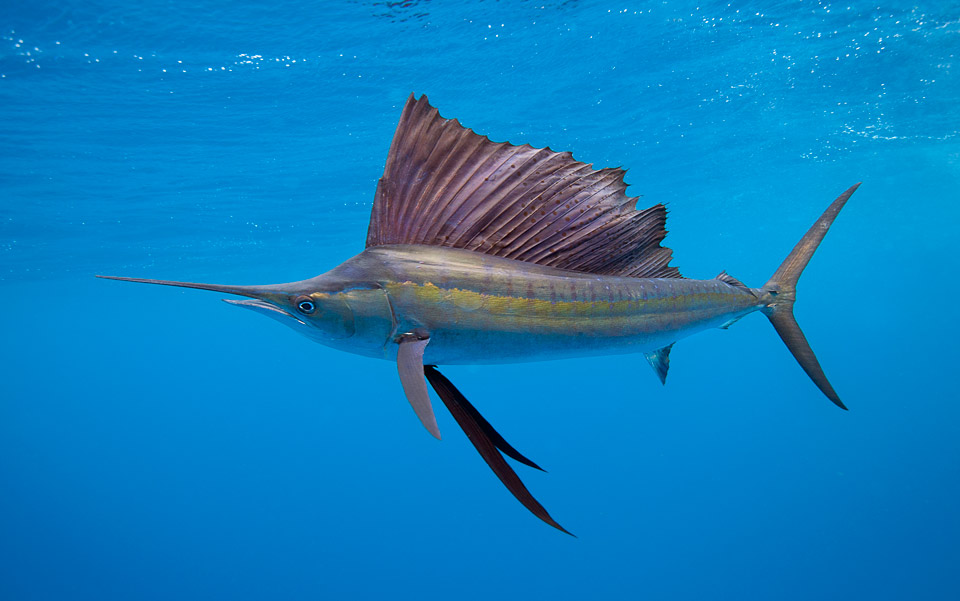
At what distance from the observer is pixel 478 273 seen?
6.33 feet

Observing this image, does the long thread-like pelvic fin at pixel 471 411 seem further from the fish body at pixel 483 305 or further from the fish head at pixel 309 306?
the fish head at pixel 309 306

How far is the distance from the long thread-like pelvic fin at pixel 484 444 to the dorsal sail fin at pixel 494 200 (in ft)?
1.75

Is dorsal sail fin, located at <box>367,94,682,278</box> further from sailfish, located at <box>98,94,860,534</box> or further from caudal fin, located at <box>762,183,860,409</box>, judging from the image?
caudal fin, located at <box>762,183,860,409</box>

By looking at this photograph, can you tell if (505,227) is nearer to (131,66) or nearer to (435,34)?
(435,34)

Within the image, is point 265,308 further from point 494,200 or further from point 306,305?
point 494,200

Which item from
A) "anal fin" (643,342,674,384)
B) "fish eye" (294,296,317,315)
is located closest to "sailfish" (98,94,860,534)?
"fish eye" (294,296,317,315)

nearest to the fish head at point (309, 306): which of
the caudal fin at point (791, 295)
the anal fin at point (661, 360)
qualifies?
the anal fin at point (661, 360)

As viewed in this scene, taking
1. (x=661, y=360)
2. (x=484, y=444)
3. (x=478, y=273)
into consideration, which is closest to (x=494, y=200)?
(x=478, y=273)

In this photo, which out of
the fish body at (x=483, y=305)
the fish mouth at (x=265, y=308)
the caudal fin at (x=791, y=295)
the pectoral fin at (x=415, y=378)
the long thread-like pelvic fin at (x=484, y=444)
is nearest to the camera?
the pectoral fin at (x=415, y=378)

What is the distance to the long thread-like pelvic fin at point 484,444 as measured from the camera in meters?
1.64

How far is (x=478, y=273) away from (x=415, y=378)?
1.57 ft

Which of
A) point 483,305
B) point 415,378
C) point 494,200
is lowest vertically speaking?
point 415,378

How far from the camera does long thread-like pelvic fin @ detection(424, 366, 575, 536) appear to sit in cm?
164

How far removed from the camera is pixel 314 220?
1738 centimetres
